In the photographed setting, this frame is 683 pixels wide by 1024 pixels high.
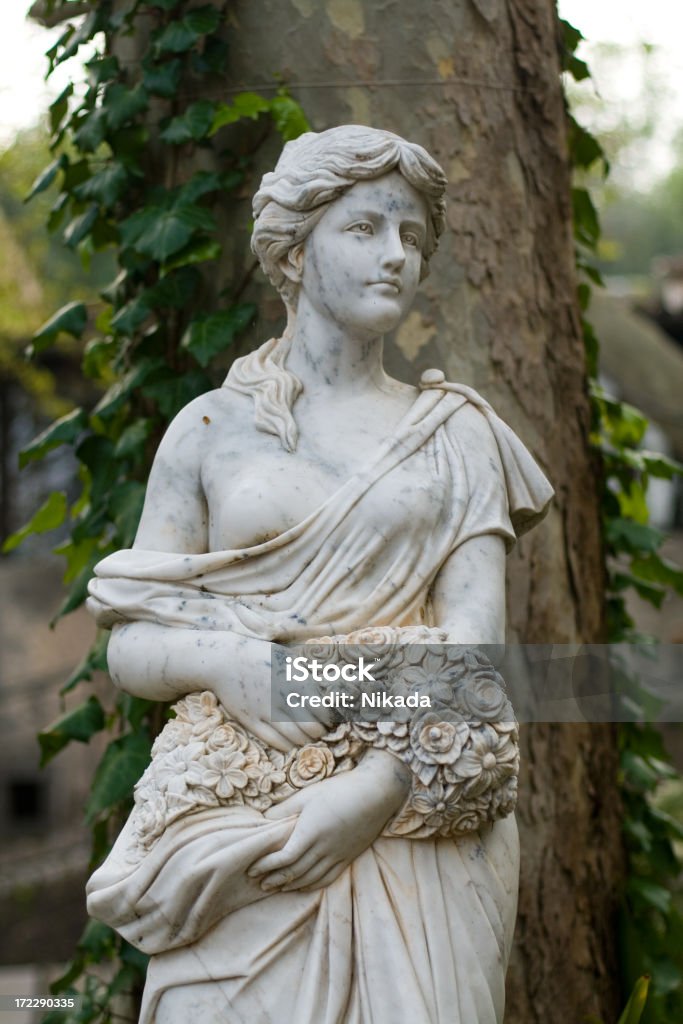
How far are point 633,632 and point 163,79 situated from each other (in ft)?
8.08

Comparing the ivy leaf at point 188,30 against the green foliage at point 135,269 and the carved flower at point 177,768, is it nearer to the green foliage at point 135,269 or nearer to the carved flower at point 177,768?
the green foliage at point 135,269

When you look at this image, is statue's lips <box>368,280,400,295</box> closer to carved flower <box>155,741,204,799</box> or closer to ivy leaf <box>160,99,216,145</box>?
carved flower <box>155,741,204,799</box>

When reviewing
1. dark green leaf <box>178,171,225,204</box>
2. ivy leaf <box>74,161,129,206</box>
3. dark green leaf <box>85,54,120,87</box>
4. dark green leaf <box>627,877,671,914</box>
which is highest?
dark green leaf <box>85,54,120,87</box>

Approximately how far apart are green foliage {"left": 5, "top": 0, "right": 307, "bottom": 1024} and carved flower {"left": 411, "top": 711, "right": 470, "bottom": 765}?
5.99 feet

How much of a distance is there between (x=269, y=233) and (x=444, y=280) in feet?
4.69

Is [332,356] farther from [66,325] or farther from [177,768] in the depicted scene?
[66,325]

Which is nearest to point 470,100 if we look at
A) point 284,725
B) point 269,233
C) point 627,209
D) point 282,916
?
point 269,233

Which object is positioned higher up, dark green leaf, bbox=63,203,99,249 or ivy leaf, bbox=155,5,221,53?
ivy leaf, bbox=155,5,221,53

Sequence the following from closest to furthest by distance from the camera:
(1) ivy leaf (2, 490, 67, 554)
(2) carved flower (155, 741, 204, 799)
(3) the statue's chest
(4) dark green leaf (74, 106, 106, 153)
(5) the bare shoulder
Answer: (2) carved flower (155, 741, 204, 799), (3) the statue's chest, (5) the bare shoulder, (4) dark green leaf (74, 106, 106, 153), (1) ivy leaf (2, 490, 67, 554)

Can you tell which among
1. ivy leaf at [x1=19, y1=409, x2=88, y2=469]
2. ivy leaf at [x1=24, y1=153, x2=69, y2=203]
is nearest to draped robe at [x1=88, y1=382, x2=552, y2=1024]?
ivy leaf at [x1=19, y1=409, x2=88, y2=469]

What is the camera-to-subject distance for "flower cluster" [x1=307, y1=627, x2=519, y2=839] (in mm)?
2832

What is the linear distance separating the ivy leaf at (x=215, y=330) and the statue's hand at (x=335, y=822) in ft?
6.08

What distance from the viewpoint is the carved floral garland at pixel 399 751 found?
9.31 ft

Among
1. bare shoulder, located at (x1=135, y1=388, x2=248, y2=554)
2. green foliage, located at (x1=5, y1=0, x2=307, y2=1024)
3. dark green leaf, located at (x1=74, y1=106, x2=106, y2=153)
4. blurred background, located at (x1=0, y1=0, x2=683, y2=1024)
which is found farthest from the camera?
blurred background, located at (x1=0, y1=0, x2=683, y2=1024)
